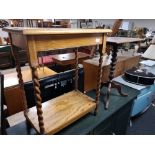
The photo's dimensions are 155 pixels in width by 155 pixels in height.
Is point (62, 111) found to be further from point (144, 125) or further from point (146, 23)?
point (146, 23)

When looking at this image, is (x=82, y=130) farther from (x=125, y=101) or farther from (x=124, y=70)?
(x=124, y=70)

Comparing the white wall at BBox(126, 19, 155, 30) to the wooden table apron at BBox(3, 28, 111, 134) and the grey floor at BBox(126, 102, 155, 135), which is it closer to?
the grey floor at BBox(126, 102, 155, 135)

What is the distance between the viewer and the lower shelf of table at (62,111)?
0.89 m

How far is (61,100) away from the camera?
1149 millimetres

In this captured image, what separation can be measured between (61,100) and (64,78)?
25cm

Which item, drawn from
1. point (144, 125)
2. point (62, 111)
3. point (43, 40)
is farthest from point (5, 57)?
point (144, 125)

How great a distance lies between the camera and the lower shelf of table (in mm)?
886

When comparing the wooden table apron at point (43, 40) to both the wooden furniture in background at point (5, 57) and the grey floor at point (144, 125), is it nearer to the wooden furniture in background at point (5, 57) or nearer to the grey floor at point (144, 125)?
the grey floor at point (144, 125)

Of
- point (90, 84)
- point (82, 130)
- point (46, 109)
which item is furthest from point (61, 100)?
point (90, 84)

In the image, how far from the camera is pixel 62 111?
101cm

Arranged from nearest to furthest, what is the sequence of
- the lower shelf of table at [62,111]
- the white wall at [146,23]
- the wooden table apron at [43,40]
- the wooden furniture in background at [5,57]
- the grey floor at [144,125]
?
the wooden table apron at [43,40]
the lower shelf of table at [62,111]
the grey floor at [144,125]
the wooden furniture in background at [5,57]
the white wall at [146,23]

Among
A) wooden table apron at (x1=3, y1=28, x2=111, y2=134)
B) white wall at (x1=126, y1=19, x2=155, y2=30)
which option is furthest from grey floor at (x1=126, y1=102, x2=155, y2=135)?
white wall at (x1=126, y1=19, x2=155, y2=30)

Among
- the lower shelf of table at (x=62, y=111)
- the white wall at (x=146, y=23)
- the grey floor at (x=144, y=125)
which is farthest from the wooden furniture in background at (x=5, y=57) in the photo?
the white wall at (x=146, y=23)

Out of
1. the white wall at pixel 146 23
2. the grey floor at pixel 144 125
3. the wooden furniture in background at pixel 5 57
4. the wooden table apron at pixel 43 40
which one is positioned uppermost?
the white wall at pixel 146 23
